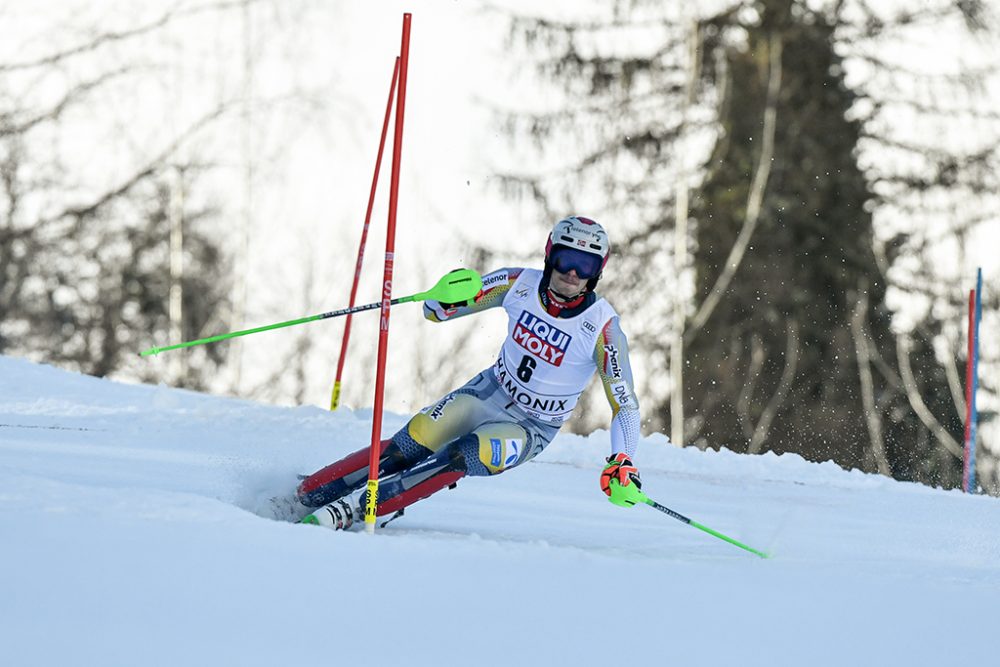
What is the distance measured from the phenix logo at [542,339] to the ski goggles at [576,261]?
0.83 feet

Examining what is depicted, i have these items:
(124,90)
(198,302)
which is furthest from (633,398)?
(198,302)

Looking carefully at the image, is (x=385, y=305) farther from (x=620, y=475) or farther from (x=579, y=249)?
(x=620, y=475)

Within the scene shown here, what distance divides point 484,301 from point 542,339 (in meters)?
0.34

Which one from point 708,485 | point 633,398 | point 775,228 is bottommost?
point 708,485

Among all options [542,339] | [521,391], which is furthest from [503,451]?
[542,339]

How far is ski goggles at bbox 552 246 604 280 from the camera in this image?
5.92 metres

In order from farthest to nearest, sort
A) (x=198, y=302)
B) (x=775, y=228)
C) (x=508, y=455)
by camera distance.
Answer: (x=775, y=228) → (x=198, y=302) → (x=508, y=455)

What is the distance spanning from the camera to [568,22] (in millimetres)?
18797

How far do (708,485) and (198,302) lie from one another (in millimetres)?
12941

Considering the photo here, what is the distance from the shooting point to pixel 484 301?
6176 mm

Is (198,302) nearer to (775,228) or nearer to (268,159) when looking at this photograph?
(268,159)

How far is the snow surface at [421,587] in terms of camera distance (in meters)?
3.79

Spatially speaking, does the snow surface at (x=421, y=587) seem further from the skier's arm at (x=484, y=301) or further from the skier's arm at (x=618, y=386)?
the skier's arm at (x=484, y=301)

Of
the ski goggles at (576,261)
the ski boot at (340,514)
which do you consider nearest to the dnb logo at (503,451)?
the ski boot at (340,514)
